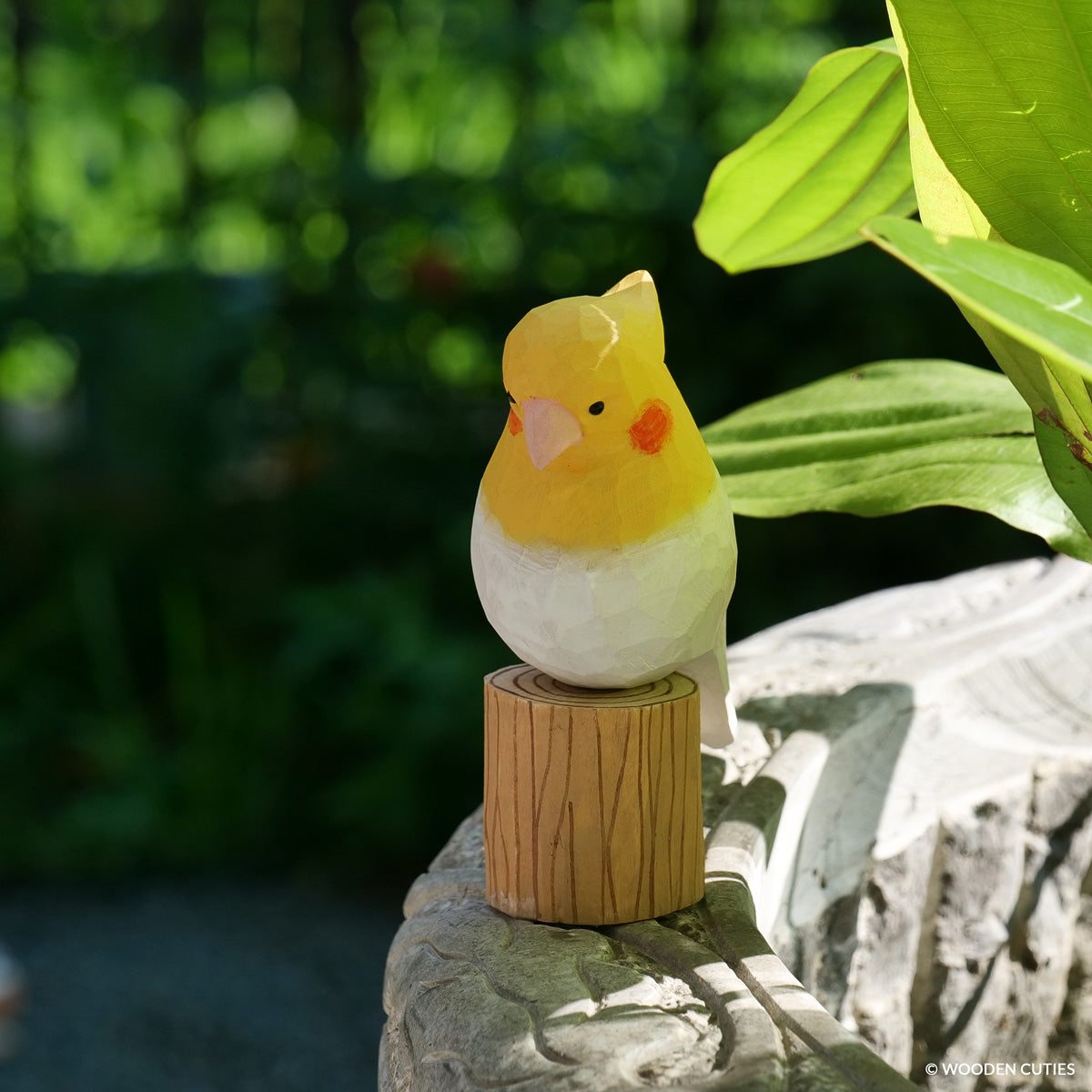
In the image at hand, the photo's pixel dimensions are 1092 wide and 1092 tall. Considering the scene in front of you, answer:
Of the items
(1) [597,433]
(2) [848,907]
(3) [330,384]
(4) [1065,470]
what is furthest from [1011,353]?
(3) [330,384]

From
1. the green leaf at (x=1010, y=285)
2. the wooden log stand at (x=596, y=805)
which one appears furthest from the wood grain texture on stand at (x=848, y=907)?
the green leaf at (x=1010, y=285)

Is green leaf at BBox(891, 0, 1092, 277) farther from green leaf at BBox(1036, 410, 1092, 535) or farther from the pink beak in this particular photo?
the pink beak

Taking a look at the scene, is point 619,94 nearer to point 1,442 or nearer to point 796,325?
point 796,325

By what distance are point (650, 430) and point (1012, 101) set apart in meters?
0.20

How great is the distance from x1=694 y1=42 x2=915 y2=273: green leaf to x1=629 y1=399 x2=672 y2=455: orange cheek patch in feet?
0.86

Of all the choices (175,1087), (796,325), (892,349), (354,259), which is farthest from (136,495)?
(892,349)

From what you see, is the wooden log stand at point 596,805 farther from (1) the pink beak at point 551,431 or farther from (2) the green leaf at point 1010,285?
(2) the green leaf at point 1010,285

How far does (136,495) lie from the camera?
2182 millimetres

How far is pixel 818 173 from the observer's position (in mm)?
770

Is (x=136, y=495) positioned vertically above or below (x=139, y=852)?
above

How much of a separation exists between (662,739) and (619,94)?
186 centimetres

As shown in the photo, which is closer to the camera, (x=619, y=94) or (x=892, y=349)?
(x=892, y=349)

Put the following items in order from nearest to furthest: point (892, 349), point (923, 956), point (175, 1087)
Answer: point (923, 956) → point (175, 1087) → point (892, 349)

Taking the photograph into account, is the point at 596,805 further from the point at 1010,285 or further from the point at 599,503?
the point at 1010,285
